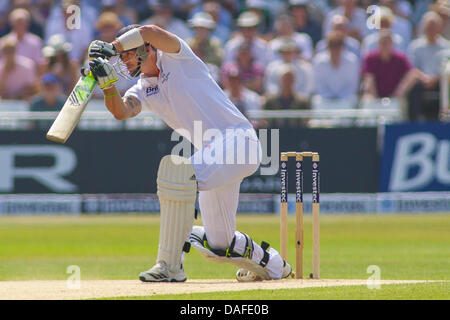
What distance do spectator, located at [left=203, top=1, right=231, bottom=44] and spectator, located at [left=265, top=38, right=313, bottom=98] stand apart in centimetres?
168

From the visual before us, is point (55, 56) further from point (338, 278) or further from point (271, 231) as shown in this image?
point (338, 278)

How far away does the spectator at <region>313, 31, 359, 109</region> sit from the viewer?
53.4 feet

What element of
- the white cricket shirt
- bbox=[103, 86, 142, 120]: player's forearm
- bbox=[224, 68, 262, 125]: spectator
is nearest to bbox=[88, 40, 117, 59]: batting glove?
bbox=[103, 86, 142, 120]: player's forearm

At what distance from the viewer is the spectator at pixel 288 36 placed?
Answer: 55.5 feet

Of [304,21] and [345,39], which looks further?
[304,21]

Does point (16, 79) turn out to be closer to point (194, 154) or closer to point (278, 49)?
point (278, 49)

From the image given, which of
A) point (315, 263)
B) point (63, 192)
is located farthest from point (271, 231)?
point (315, 263)

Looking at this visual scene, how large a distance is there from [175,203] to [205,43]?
359 inches

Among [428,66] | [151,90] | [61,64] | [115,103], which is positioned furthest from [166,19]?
[115,103]

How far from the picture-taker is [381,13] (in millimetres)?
16734

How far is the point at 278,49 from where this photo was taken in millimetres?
16516

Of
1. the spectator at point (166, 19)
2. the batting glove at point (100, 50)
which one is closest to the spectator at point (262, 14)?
the spectator at point (166, 19)

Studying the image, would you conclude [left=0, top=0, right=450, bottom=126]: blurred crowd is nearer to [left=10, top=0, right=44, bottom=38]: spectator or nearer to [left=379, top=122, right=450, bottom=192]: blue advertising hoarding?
[left=10, top=0, right=44, bottom=38]: spectator
